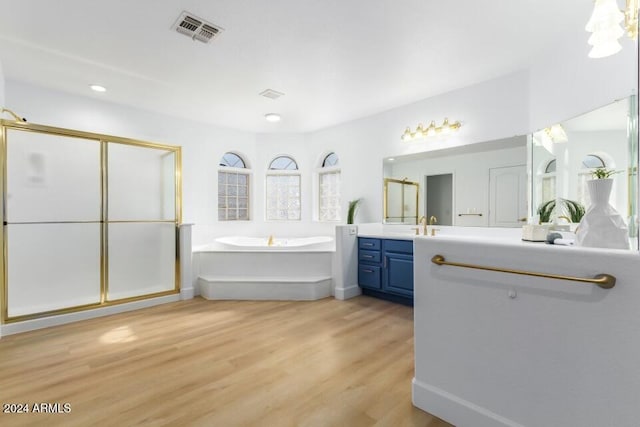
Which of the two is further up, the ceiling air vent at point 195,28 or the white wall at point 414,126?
the ceiling air vent at point 195,28

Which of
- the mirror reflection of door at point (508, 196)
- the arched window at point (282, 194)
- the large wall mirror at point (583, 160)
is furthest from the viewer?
the arched window at point (282, 194)

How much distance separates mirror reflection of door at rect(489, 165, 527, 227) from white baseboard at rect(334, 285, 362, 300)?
5.79 feet

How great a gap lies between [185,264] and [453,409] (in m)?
3.41

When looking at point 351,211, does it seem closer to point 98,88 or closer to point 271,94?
point 271,94

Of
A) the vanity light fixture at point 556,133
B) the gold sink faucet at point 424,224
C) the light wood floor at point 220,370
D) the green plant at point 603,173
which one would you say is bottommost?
the light wood floor at point 220,370

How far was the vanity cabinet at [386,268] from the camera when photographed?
337 centimetres

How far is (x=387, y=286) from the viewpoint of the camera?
3574 mm

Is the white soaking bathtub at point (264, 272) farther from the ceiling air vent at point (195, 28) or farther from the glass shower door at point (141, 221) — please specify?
the ceiling air vent at point (195, 28)

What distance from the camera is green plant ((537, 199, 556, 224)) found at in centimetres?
243

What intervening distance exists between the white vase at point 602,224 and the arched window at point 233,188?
4629 millimetres

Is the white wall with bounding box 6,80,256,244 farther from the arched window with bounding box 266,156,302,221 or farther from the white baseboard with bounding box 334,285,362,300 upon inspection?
the white baseboard with bounding box 334,285,362,300

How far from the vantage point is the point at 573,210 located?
85.1 inches

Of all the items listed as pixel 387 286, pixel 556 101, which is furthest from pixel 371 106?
pixel 387 286

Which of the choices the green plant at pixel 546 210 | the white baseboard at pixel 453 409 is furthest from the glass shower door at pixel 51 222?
the green plant at pixel 546 210
